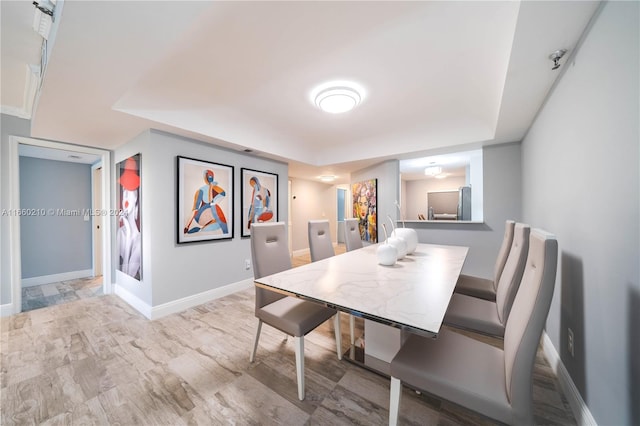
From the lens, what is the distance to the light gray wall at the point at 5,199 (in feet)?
8.55

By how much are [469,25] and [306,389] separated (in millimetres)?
2623

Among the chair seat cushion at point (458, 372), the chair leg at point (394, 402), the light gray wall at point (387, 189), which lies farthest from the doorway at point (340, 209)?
the chair leg at point (394, 402)

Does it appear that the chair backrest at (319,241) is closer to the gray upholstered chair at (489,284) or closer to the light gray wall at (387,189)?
the gray upholstered chair at (489,284)

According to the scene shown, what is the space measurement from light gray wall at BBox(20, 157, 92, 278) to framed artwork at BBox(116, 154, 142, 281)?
5.62 ft

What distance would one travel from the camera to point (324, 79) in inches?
82.2

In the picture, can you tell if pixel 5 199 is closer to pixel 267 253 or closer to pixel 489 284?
pixel 267 253

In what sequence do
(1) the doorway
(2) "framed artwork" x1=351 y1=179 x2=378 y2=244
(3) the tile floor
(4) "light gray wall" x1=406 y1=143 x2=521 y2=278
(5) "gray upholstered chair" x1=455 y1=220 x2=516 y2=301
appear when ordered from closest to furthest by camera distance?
(5) "gray upholstered chair" x1=455 y1=220 x2=516 y2=301 → (3) the tile floor → (4) "light gray wall" x1=406 y1=143 x2=521 y2=278 → (2) "framed artwork" x1=351 y1=179 x2=378 y2=244 → (1) the doorway

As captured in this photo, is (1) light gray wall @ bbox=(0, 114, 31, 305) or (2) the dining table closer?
(2) the dining table

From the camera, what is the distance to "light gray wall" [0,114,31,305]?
261 centimetres

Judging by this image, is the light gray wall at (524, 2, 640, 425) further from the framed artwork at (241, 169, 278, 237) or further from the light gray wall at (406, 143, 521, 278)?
the framed artwork at (241, 169, 278, 237)

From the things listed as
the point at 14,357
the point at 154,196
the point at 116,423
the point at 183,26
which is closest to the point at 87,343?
the point at 14,357

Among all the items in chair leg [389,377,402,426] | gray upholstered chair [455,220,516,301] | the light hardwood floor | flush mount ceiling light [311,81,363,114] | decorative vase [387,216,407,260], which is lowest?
the light hardwood floor

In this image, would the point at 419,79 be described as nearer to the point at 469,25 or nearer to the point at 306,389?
the point at 469,25

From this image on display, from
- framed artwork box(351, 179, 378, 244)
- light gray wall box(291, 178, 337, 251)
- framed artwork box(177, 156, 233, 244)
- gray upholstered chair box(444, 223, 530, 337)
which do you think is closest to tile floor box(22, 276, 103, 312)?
framed artwork box(177, 156, 233, 244)
